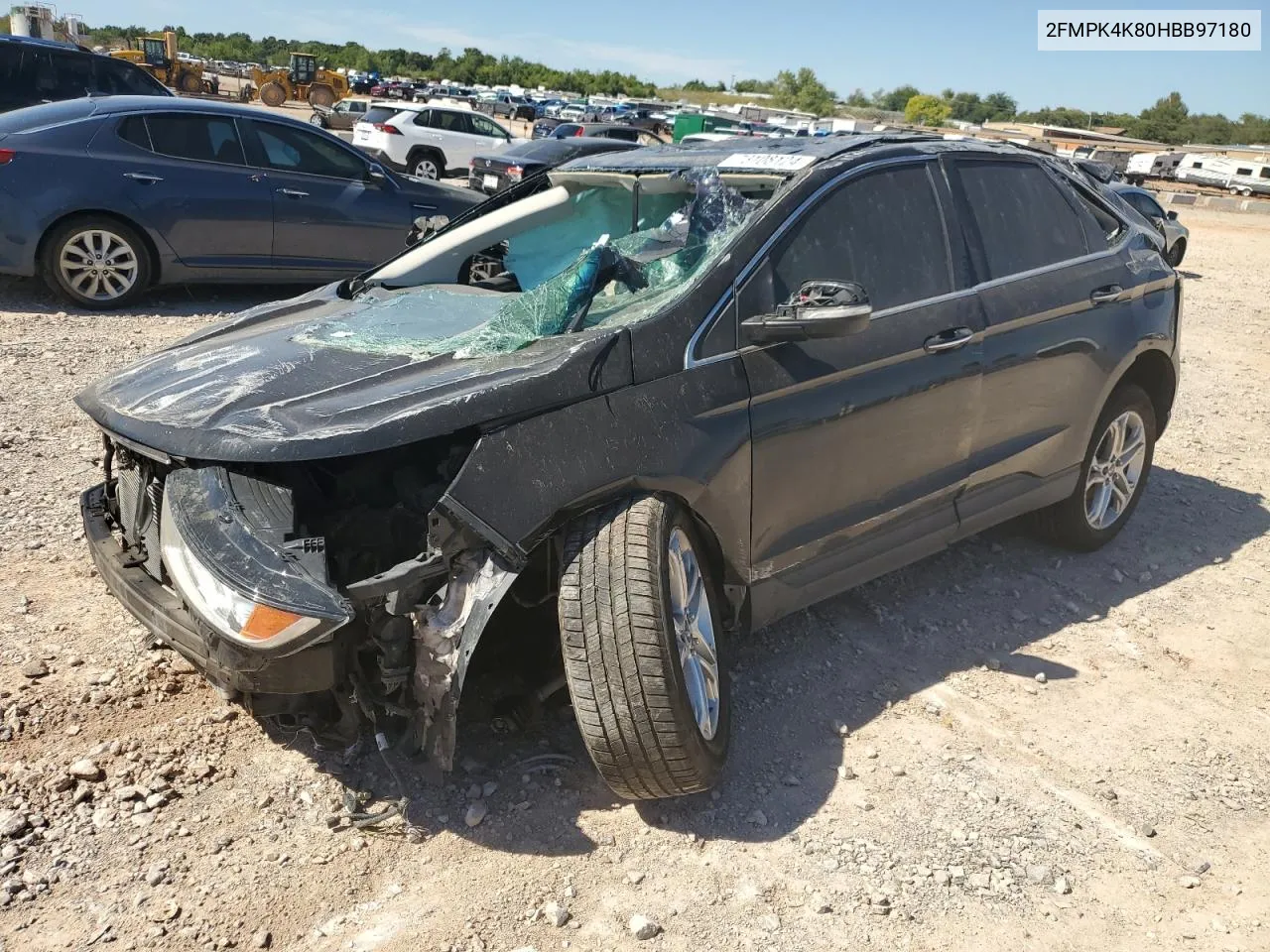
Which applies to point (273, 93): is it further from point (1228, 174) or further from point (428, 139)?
point (1228, 174)

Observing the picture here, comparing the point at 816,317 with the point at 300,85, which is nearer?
the point at 816,317

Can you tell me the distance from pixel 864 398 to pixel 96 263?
6542 mm

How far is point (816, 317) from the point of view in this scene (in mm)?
3104

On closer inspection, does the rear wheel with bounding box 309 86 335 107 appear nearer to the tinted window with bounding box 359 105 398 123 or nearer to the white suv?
the tinted window with bounding box 359 105 398 123

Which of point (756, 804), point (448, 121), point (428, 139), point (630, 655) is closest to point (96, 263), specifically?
point (630, 655)

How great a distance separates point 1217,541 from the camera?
5.33m

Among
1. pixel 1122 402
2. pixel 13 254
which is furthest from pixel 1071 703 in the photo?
pixel 13 254

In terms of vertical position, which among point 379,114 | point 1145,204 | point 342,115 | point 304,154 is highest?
point 342,115

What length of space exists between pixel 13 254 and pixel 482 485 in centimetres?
652

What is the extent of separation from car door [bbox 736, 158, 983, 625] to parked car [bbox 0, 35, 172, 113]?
9.24 metres

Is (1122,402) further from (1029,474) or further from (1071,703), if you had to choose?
(1071,703)

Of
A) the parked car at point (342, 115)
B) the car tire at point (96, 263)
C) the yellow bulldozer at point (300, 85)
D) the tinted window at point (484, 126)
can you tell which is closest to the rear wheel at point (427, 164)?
the tinted window at point (484, 126)

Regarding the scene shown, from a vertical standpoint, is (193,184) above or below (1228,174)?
below

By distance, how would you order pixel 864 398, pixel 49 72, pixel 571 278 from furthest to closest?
pixel 49 72 → pixel 864 398 → pixel 571 278
